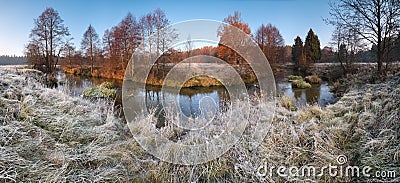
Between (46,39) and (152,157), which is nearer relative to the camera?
(152,157)

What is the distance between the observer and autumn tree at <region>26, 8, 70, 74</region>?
1385cm

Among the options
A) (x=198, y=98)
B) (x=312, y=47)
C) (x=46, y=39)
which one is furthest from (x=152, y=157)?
(x=312, y=47)

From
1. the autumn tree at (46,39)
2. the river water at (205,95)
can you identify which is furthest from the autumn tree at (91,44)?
the river water at (205,95)

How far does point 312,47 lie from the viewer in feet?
88.0

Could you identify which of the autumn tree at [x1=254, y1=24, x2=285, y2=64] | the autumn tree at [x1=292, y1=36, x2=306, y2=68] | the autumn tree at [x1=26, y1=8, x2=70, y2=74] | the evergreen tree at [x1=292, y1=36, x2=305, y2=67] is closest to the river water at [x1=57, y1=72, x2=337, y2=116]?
the autumn tree at [x1=26, y1=8, x2=70, y2=74]

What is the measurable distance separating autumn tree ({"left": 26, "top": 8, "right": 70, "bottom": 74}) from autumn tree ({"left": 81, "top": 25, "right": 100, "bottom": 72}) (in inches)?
299

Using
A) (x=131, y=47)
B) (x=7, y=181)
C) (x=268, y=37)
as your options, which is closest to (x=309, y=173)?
(x=7, y=181)

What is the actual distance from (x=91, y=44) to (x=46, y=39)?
9.13 meters

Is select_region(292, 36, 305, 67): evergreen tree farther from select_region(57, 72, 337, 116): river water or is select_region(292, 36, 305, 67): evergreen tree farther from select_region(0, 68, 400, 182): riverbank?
select_region(0, 68, 400, 182): riverbank

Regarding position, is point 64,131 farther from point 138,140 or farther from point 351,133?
point 351,133

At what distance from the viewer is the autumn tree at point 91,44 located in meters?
22.5

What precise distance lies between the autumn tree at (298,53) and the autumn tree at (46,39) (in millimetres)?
22380

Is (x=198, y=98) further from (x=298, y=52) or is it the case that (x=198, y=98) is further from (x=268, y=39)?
(x=298, y=52)

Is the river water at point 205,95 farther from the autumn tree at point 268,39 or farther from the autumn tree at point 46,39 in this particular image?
the autumn tree at point 268,39
